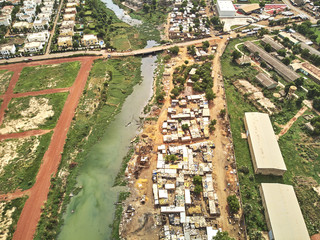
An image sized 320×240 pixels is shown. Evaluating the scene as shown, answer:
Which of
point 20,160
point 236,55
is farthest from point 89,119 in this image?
point 236,55

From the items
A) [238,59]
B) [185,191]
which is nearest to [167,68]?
[238,59]

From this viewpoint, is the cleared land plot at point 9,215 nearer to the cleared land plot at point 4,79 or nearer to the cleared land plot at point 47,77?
the cleared land plot at point 47,77

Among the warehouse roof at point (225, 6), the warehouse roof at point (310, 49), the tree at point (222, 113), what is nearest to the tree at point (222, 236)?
the tree at point (222, 113)

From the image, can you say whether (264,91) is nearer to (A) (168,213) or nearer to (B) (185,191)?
(B) (185,191)

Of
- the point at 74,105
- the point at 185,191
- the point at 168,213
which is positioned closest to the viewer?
the point at 168,213

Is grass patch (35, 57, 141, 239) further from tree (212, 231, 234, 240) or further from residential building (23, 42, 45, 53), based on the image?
tree (212, 231, 234, 240)
